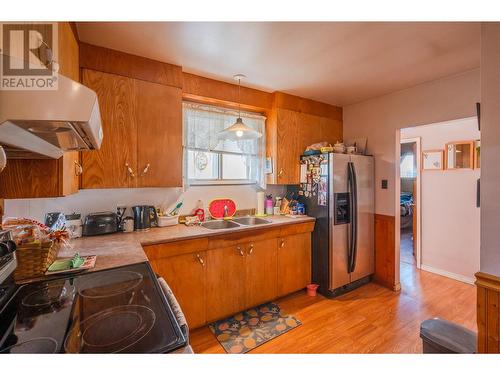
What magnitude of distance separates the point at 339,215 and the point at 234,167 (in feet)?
4.40

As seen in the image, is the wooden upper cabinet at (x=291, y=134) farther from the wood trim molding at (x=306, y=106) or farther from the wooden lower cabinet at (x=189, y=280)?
the wooden lower cabinet at (x=189, y=280)

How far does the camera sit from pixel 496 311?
1179mm

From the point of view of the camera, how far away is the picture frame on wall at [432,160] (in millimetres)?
3197

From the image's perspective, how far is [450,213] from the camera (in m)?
3.10

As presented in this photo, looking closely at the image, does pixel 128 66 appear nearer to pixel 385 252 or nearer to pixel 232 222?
pixel 232 222

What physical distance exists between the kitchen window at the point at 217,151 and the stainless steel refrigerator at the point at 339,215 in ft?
2.09

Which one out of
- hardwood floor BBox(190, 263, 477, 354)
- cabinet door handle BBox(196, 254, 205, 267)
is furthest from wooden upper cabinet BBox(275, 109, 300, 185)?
hardwood floor BBox(190, 263, 477, 354)

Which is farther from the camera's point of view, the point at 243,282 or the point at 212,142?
the point at 212,142

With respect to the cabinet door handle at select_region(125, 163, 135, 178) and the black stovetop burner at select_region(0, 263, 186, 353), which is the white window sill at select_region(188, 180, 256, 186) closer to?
the cabinet door handle at select_region(125, 163, 135, 178)

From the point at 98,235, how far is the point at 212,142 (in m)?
1.38

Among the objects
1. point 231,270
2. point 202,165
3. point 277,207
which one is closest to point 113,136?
point 202,165

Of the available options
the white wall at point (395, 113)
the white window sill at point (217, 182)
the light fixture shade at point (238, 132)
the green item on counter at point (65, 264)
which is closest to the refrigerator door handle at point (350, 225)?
the white wall at point (395, 113)
